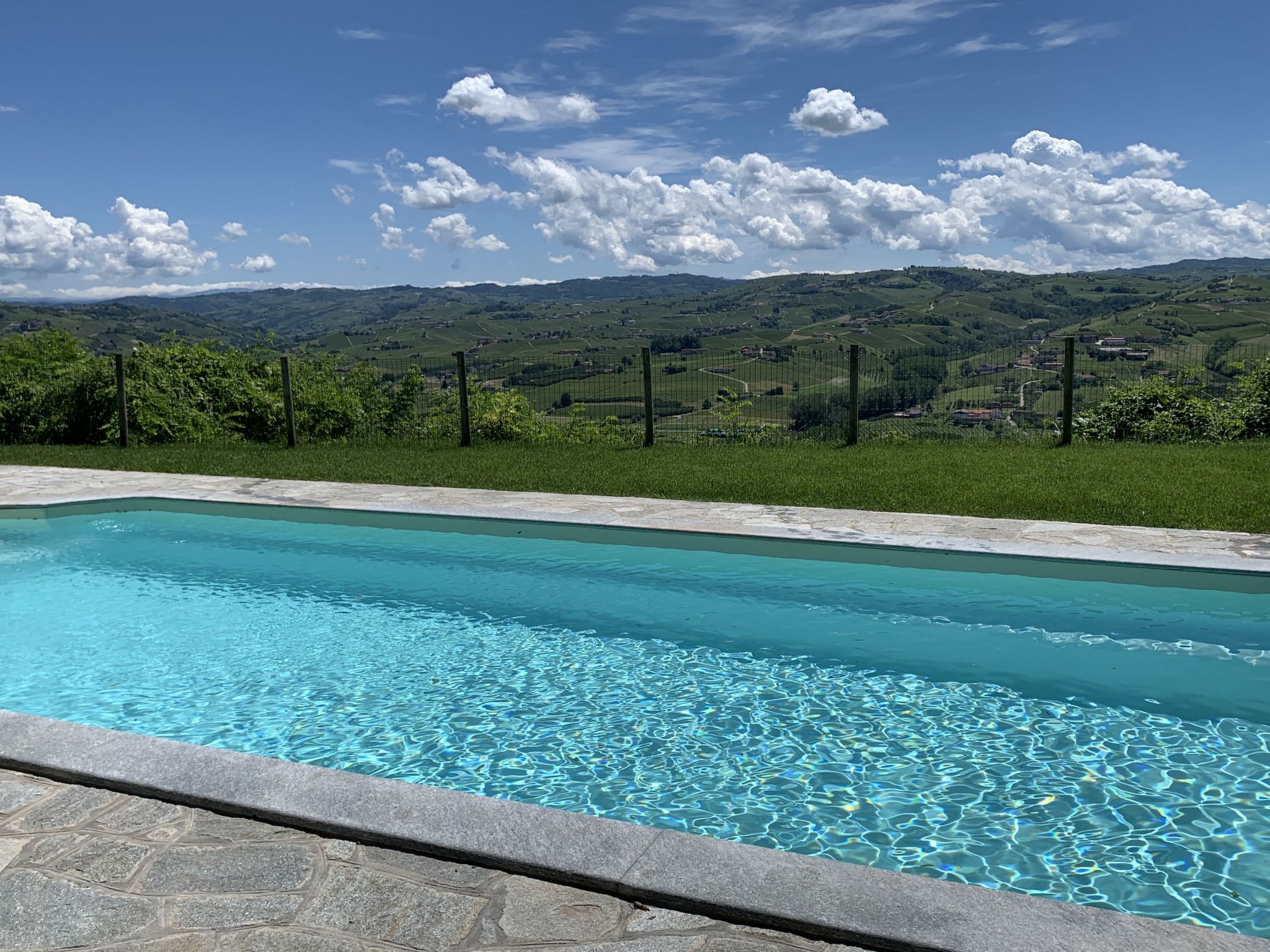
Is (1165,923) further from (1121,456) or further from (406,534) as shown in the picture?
(1121,456)

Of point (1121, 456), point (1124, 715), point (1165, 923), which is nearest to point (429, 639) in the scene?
point (1124, 715)

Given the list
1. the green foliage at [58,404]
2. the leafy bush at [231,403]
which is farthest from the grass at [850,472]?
the green foliage at [58,404]

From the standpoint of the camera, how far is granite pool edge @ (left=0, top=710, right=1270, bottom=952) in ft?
6.91

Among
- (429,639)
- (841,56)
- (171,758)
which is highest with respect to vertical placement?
(841,56)

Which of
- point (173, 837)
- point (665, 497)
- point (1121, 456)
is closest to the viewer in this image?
point (173, 837)

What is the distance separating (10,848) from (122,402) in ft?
43.4

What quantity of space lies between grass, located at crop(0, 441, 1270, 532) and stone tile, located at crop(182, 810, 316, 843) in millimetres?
5946

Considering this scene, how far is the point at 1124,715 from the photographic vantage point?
4.19 metres

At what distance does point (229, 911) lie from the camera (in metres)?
2.29

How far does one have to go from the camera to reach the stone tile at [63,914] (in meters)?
2.20

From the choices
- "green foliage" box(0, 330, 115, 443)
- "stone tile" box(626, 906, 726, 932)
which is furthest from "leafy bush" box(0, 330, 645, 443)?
"stone tile" box(626, 906, 726, 932)

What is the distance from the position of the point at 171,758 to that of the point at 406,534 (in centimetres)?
488

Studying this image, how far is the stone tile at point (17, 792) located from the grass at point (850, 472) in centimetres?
607

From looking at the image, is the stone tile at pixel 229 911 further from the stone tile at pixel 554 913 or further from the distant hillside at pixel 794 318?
the distant hillside at pixel 794 318
